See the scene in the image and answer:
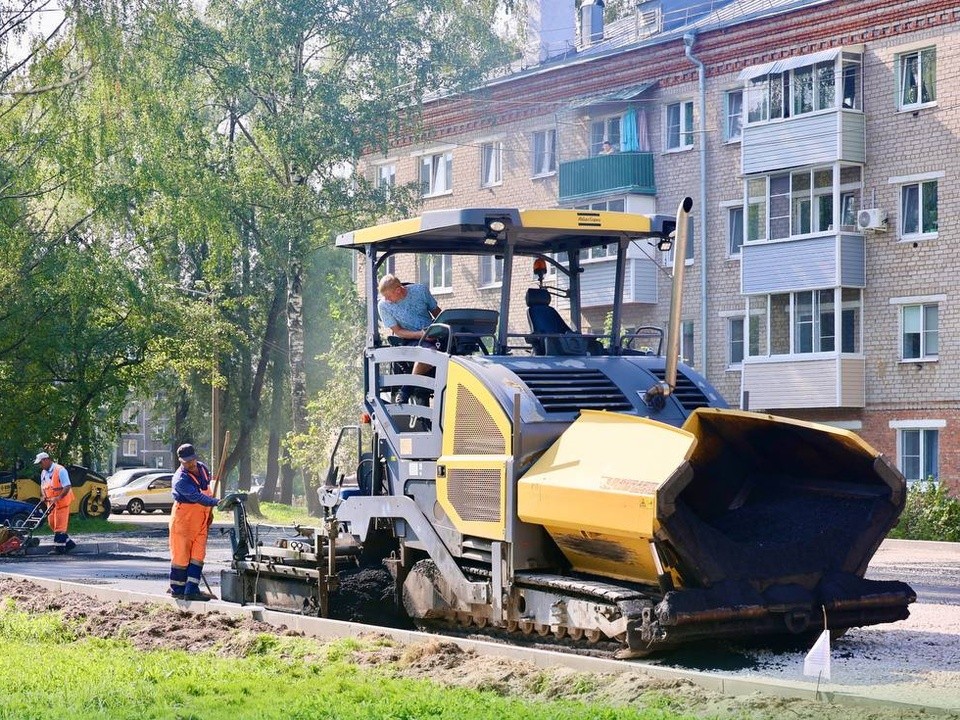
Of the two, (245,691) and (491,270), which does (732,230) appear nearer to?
(491,270)

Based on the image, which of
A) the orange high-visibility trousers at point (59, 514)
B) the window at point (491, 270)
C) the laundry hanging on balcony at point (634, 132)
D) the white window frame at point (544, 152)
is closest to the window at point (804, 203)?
the laundry hanging on balcony at point (634, 132)

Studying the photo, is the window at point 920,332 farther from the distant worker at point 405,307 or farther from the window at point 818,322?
the distant worker at point 405,307

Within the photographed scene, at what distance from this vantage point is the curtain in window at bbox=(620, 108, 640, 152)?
40375 millimetres

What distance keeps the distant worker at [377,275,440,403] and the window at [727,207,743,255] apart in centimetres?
2710

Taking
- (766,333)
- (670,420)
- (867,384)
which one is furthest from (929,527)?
(670,420)

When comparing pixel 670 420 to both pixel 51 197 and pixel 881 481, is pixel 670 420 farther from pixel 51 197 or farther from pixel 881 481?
pixel 51 197

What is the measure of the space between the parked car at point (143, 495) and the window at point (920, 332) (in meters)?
25.2

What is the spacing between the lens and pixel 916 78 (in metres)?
34.2

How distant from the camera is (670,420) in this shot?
419 inches

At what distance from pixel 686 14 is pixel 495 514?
33921mm

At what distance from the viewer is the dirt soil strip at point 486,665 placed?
795cm

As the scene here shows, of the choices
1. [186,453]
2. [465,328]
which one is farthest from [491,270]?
[186,453]

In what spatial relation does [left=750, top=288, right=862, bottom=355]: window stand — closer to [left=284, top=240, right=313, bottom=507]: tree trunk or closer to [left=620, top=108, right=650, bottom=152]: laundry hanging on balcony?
[left=620, top=108, right=650, bottom=152]: laundry hanging on balcony

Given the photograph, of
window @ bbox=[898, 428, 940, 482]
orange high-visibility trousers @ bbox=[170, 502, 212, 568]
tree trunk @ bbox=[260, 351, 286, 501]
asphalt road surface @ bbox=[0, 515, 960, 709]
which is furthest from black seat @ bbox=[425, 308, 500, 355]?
tree trunk @ bbox=[260, 351, 286, 501]
